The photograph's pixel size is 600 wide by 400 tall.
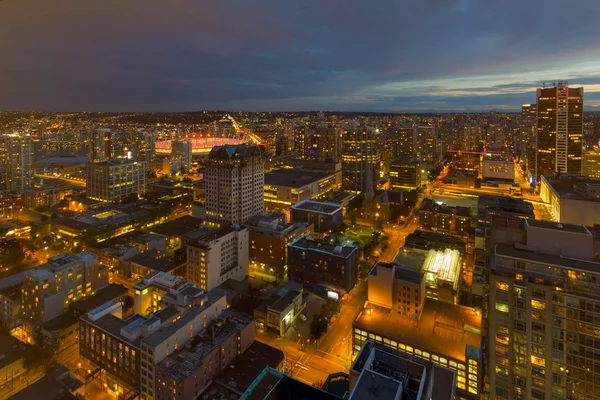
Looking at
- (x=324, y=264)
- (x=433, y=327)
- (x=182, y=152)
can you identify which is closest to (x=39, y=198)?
(x=182, y=152)

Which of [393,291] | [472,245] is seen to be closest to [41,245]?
[393,291]

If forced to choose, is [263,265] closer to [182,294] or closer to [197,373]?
[182,294]

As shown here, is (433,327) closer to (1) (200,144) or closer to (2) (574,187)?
(2) (574,187)

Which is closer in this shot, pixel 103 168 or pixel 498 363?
pixel 498 363

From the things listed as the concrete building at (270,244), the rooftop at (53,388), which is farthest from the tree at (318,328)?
the rooftop at (53,388)

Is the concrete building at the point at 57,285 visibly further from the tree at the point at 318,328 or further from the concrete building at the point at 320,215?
the concrete building at the point at 320,215

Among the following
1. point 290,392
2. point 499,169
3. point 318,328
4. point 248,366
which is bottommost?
point 248,366
